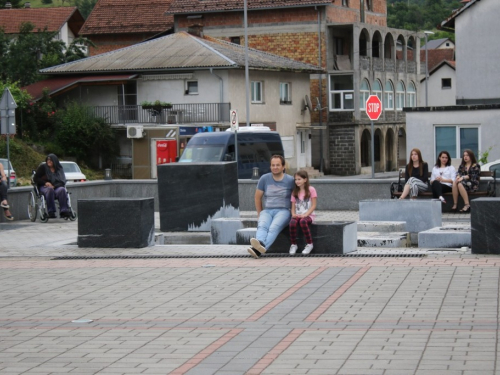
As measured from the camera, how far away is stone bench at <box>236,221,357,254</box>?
46.0 ft

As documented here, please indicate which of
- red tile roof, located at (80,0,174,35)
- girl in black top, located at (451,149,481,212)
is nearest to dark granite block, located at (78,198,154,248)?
girl in black top, located at (451,149,481,212)

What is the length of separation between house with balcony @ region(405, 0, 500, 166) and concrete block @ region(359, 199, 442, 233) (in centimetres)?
1252

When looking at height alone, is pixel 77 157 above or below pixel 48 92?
below

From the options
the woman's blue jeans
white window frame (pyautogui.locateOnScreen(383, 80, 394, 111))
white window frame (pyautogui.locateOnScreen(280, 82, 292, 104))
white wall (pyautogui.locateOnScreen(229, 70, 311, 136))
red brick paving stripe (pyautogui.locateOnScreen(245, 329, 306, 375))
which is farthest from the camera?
white window frame (pyautogui.locateOnScreen(383, 80, 394, 111))

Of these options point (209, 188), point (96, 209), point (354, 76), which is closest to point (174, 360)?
point (96, 209)

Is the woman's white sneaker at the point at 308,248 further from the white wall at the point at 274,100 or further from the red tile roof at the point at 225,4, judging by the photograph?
the red tile roof at the point at 225,4

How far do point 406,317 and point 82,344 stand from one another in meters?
2.89

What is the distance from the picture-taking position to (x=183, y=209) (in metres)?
17.8

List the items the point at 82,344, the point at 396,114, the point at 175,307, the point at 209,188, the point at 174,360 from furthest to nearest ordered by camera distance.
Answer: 1. the point at 396,114
2. the point at 209,188
3. the point at 175,307
4. the point at 82,344
5. the point at 174,360

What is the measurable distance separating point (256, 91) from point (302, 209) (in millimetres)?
41242

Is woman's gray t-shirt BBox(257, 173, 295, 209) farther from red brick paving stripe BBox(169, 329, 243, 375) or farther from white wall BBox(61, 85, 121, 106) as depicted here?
white wall BBox(61, 85, 121, 106)

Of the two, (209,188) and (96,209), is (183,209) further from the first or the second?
(96,209)

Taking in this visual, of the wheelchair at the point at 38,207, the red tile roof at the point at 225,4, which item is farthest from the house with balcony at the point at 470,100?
the red tile roof at the point at 225,4

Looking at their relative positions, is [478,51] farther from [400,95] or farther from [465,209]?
[400,95]
